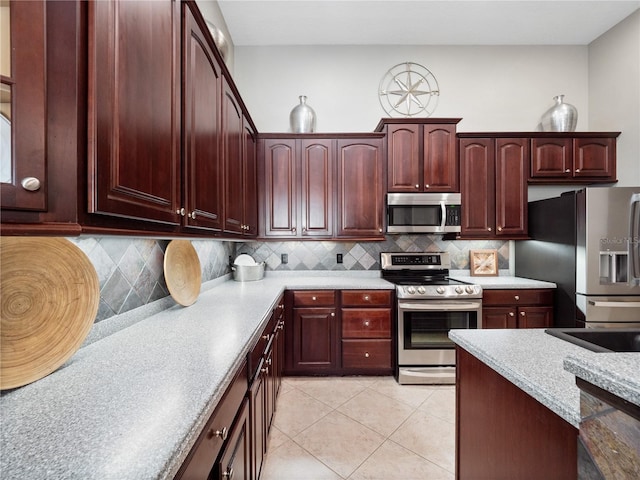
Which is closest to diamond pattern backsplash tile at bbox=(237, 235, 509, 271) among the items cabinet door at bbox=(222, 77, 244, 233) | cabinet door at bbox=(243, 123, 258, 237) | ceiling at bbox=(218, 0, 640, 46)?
cabinet door at bbox=(243, 123, 258, 237)

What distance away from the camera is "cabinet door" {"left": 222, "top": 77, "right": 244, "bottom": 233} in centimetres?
183

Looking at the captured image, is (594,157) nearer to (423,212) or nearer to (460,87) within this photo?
(460,87)

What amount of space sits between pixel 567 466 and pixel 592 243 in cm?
230

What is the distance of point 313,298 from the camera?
8.87 ft

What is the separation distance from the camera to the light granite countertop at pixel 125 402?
1.67 ft

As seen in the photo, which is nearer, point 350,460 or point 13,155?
point 13,155

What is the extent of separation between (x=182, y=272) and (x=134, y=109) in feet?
3.78

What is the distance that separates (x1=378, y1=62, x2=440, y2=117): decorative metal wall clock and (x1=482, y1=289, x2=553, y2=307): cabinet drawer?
2112mm

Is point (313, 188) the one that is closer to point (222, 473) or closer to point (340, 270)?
point (340, 270)

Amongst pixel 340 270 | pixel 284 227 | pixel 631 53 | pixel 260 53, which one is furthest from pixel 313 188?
pixel 631 53

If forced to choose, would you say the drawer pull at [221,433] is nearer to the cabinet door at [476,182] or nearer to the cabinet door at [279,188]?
the cabinet door at [279,188]

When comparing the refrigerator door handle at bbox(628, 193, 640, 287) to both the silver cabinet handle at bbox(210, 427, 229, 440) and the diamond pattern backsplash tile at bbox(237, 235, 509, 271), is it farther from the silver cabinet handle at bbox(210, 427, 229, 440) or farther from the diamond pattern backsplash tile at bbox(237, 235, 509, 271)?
the silver cabinet handle at bbox(210, 427, 229, 440)

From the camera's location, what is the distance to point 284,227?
117 inches

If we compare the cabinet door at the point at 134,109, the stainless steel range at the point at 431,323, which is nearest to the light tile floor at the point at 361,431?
the stainless steel range at the point at 431,323
